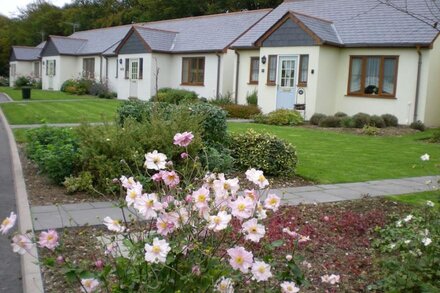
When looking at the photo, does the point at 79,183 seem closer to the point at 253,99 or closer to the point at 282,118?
the point at 282,118

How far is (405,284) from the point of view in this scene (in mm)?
3879

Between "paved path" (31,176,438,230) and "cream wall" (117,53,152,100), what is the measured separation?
2336 cm

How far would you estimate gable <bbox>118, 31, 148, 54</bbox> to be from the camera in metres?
31.7

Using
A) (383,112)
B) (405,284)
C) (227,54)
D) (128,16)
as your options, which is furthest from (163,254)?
(128,16)

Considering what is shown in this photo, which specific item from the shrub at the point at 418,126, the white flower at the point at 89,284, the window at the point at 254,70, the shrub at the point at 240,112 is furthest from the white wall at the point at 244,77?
the white flower at the point at 89,284

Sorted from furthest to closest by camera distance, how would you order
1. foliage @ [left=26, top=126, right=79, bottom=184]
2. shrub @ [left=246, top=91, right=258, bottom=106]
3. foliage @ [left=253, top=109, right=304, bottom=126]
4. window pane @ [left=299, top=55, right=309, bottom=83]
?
shrub @ [left=246, top=91, right=258, bottom=106], window pane @ [left=299, top=55, right=309, bottom=83], foliage @ [left=253, top=109, right=304, bottom=126], foliage @ [left=26, top=126, right=79, bottom=184]

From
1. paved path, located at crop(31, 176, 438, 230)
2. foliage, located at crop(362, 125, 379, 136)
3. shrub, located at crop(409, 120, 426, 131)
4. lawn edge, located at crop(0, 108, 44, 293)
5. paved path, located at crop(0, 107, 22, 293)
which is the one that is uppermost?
shrub, located at crop(409, 120, 426, 131)

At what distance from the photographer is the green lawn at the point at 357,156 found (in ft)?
33.3

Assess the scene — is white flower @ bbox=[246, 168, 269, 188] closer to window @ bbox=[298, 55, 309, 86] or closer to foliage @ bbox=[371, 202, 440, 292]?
foliage @ bbox=[371, 202, 440, 292]

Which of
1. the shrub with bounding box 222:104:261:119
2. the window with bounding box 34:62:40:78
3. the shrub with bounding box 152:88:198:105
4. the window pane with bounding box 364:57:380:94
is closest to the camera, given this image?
the window pane with bounding box 364:57:380:94

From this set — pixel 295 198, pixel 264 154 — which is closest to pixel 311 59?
pixel 264 154

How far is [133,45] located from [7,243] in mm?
27870

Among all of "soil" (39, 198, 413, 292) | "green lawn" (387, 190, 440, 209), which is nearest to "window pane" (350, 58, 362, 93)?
"green lawn" (387, 190, 440, 209)

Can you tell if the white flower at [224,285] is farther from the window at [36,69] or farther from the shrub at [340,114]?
the window at [36,69]
